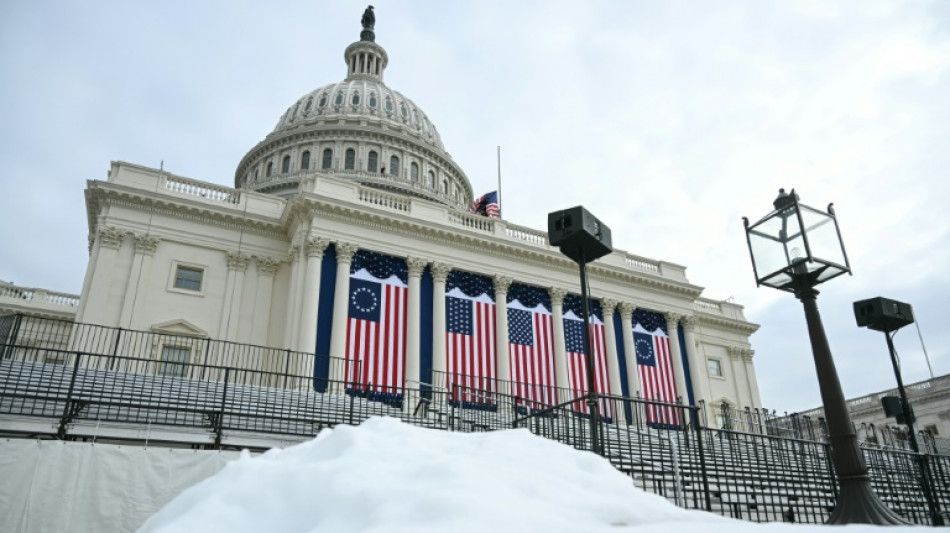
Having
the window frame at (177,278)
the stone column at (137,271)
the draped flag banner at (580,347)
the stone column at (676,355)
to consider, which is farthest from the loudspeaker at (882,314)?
the stone column at (137,271)

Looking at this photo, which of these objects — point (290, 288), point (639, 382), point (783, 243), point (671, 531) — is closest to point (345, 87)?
point (290, 288)

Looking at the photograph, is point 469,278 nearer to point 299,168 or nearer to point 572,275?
point 572,275

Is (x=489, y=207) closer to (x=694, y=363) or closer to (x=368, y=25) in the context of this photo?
(x=694, y=363)

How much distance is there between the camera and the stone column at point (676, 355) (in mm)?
34219

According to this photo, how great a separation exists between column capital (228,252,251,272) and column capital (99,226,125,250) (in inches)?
176

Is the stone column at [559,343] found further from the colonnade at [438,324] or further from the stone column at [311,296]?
the stone column at [311,296]

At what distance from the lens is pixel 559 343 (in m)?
31.0

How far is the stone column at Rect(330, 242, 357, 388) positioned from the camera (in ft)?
81.3

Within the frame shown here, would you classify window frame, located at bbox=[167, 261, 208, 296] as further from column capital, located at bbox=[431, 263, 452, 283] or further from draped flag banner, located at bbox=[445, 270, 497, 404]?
draped flag banner, located at bbox=[445, 270, 497, 404]

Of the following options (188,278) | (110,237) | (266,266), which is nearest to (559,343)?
(266,266)

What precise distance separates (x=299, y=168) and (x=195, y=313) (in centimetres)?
3099

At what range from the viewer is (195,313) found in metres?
26.9

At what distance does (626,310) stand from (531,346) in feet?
23.2

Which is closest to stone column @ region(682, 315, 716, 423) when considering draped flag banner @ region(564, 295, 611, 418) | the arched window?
draped flag banner @ region(564, 295, 611, 418)
